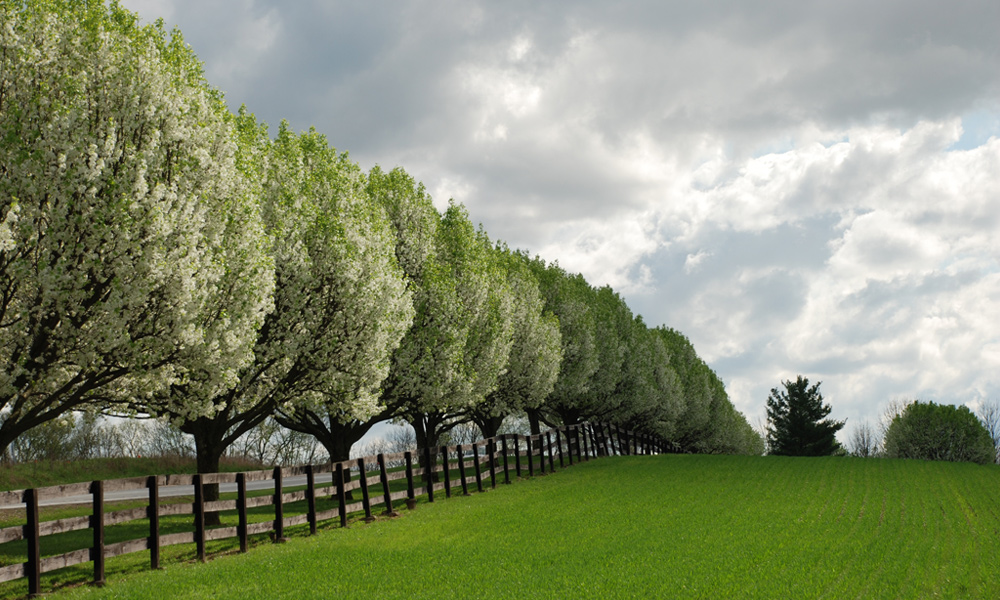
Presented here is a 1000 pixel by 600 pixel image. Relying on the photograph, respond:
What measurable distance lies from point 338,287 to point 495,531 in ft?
27.3

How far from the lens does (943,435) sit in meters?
74.8

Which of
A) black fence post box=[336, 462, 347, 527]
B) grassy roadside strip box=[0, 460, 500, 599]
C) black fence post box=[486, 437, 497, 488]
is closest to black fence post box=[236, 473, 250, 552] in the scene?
grassy roadside strip box=[0, 460, 500, 599]

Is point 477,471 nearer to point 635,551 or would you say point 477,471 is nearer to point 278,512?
point 278,512

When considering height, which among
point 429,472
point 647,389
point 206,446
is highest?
point 647,389

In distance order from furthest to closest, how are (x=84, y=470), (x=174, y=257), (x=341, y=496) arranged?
(x=84, y=470)
(x=341, y=496)
(x=174, y=257)

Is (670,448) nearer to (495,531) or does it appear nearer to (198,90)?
(495,531)

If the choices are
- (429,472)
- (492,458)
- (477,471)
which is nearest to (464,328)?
(492,458)

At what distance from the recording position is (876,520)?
19078 millimetres

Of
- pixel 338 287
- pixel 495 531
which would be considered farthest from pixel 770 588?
pixel 338 287

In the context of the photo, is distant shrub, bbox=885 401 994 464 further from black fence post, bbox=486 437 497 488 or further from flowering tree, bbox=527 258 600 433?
black fence post, bbox=486 437 497 488

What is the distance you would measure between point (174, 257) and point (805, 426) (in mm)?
83118

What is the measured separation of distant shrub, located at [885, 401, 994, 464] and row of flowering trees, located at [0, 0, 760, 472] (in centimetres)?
6765

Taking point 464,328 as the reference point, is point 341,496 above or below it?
below

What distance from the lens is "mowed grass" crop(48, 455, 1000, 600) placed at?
10805 millimetres
